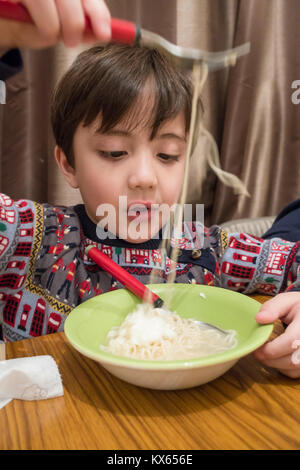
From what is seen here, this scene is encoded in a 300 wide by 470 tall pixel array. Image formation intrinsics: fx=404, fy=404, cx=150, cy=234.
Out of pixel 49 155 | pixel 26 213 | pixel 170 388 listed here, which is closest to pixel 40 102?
pixel 49 155

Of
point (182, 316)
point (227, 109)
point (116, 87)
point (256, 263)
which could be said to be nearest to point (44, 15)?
point (116, 87)

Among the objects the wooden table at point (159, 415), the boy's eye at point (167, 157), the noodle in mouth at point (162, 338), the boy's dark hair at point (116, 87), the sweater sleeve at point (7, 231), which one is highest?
the boy's dark hair at point (116, 87)

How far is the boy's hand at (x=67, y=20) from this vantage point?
20.7 inches

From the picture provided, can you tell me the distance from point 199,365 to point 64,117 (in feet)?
2.17

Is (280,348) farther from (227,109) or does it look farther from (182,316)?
(227,109)

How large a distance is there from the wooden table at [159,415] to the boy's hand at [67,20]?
0.49 meters

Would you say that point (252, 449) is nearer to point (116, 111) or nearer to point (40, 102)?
point (116, 111)

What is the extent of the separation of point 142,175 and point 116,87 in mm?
199

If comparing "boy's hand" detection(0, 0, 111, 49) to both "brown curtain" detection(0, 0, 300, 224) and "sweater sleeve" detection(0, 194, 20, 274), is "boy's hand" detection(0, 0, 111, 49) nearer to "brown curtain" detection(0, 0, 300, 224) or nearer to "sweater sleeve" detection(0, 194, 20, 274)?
"sweater sleeve" detection(0, 194, 20, 274)

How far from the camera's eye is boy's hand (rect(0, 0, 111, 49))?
0.53 m

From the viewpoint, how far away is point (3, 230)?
803mm

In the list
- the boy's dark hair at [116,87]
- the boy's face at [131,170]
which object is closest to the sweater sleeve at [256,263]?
the boy's face at [131,170]

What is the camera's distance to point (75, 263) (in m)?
0.92

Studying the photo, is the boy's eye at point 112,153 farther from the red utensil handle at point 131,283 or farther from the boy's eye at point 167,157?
the red utensil handle at point 131,283
